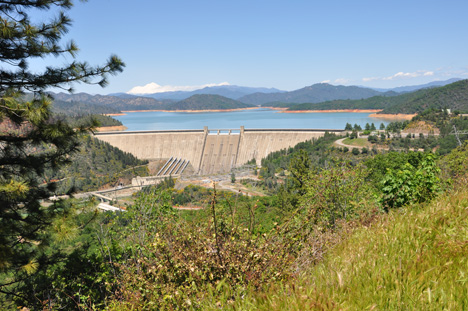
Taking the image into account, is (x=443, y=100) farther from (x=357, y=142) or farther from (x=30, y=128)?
(x=30, y=128)

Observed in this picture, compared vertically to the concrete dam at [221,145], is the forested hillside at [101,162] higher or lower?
lower

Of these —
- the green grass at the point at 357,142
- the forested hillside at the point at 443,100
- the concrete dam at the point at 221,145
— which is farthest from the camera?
the forested hillside at the point at 443,100

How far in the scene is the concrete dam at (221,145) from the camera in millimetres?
55656

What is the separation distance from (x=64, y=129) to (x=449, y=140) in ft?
192

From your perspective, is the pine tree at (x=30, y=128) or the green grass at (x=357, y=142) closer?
the pine tree at (x=30, y=128)

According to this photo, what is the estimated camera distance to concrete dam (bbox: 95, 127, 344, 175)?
183ft

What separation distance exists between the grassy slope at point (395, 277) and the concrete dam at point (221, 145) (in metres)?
52.1

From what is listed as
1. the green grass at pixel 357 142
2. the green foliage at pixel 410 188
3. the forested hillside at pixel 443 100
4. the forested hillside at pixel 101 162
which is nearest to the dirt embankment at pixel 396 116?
the forested hillside at pixel 443 100

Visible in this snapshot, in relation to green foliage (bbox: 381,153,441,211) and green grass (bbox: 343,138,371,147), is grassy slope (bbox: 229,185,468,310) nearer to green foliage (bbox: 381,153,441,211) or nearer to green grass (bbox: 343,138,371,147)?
green foliage (bbox: 381,153,441,211)

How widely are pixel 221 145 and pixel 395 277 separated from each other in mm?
54607

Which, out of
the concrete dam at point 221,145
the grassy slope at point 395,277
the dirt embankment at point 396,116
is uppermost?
the dirt embankment at point 396,116

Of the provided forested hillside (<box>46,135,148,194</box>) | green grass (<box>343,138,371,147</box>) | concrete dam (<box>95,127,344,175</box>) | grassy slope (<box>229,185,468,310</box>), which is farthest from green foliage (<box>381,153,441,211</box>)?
forested hillside (<box>46,135,148,194</box>)

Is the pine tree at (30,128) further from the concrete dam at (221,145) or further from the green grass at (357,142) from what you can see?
the green grass at (357,142)

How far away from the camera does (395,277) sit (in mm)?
2051
